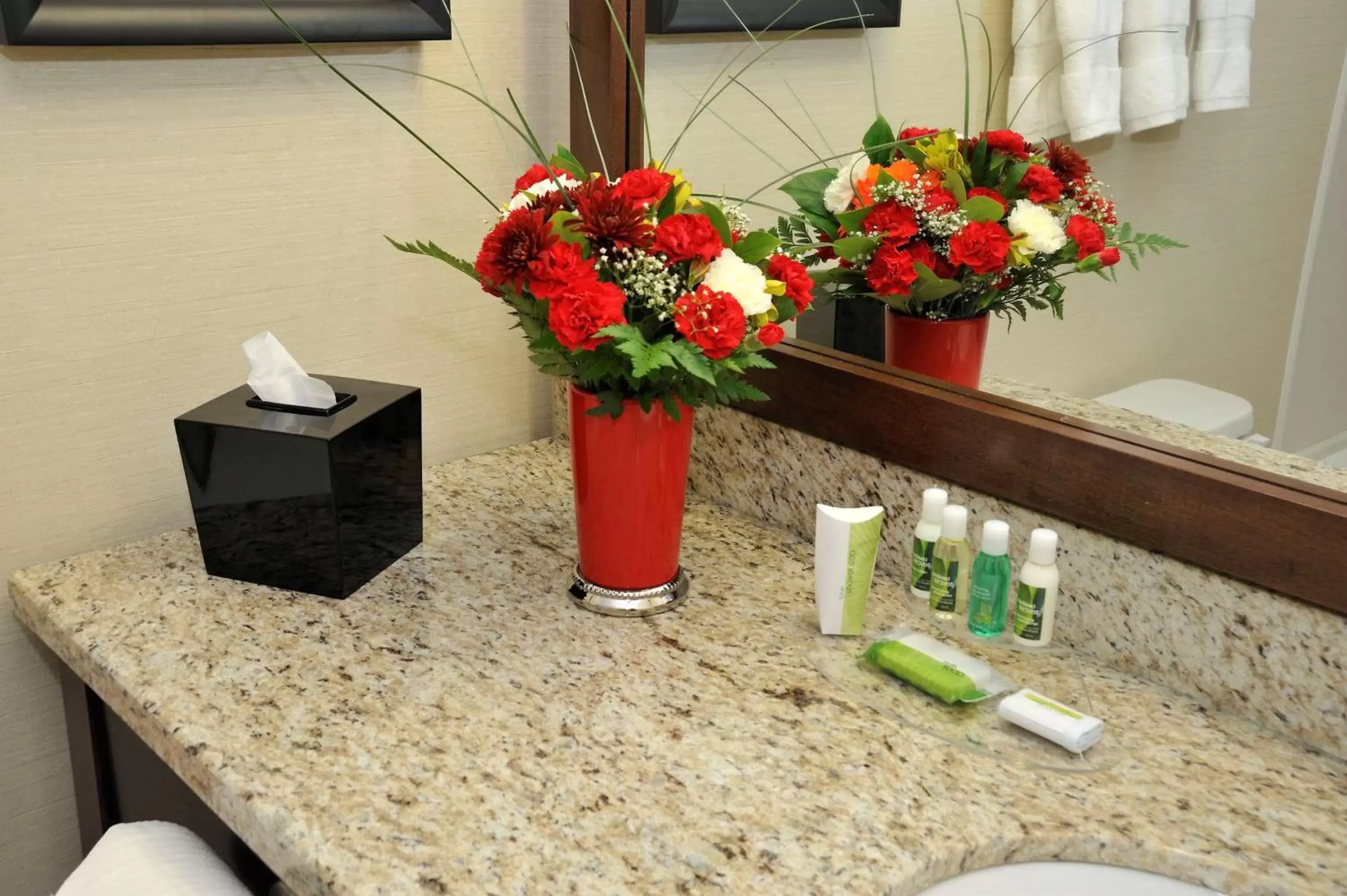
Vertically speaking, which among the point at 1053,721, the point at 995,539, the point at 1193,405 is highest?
the point at 1193,405

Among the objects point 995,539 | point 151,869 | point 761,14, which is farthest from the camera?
point 761,14

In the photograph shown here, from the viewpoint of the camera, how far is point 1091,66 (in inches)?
39.5

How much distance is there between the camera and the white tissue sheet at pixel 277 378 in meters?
1.17

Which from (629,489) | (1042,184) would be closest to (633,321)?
(629,489)

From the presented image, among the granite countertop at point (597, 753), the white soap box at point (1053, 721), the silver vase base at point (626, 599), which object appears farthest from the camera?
the silver vase base at point (626, 599)

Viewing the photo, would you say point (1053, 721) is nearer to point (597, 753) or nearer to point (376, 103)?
point (597, 753)

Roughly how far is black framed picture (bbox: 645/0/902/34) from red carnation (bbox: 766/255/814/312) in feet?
0.92

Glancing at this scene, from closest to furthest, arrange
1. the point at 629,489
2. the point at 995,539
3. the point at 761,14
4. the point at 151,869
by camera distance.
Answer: the point at 151,869 < the point at 995,539 < the point at 629,489 < the point at 761,14

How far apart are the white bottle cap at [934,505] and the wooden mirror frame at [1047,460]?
0.19 ft

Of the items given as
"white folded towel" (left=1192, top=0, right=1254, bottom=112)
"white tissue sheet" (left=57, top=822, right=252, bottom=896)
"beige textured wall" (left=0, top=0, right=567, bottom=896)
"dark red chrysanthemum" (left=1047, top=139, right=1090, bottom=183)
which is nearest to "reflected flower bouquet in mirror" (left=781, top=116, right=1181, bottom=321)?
"dark red chrysanthemum" (left=1047, top=139, right=1090, bottom=183)

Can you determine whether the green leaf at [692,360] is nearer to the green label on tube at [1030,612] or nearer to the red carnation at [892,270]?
the red carnation at [892,270]

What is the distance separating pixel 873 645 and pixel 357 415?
1.68 ft

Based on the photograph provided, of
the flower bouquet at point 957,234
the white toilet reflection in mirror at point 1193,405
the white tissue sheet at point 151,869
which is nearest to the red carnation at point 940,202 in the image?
the flower bouquet at point 957,234

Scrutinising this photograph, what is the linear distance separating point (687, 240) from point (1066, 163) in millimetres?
324
